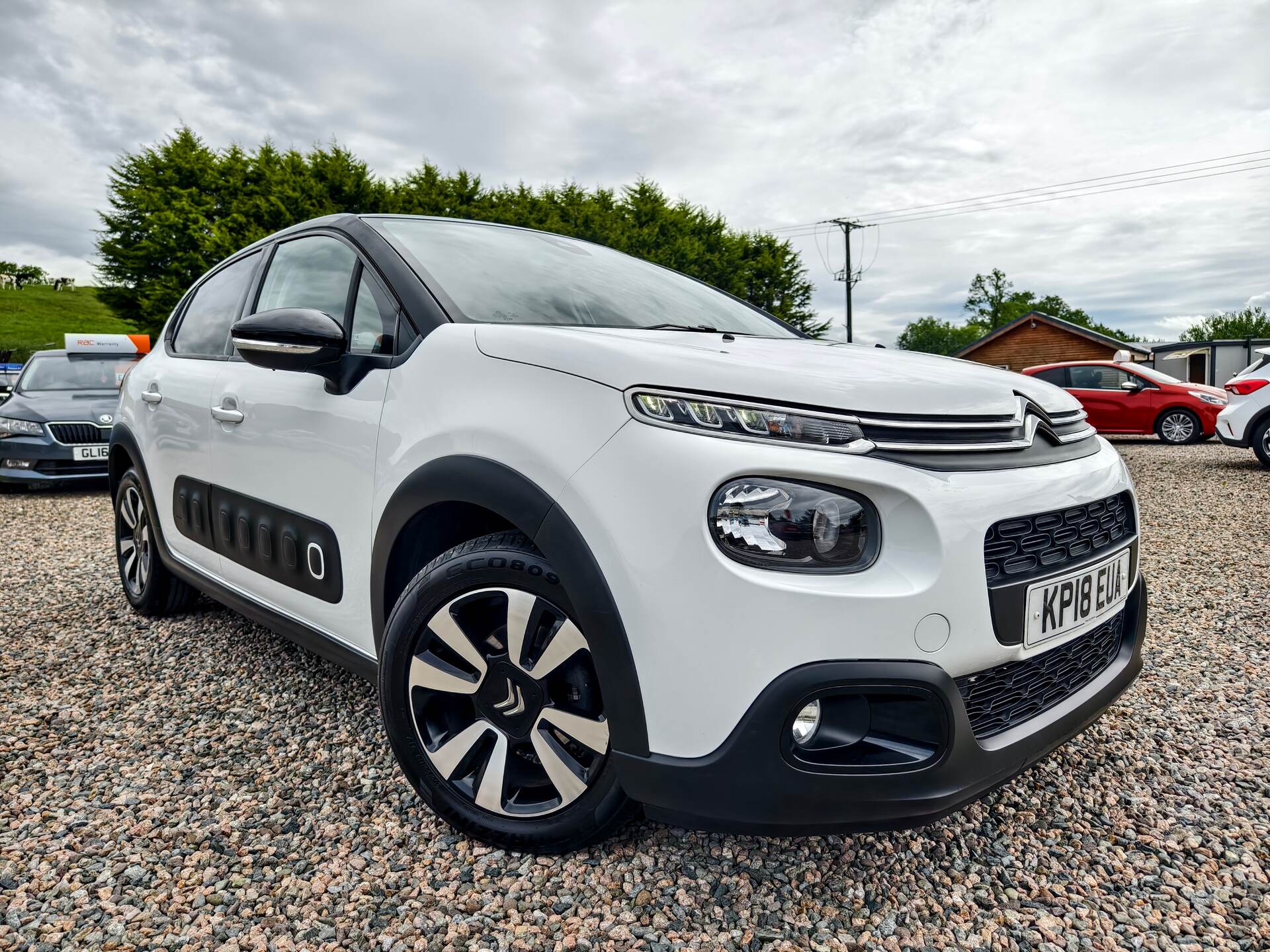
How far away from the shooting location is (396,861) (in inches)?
72.1

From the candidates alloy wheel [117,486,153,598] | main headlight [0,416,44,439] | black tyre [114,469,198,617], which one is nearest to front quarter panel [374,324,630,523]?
black tyre [114,469,198,617]

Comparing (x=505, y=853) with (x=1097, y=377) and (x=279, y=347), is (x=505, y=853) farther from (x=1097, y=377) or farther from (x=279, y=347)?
(x=1097, y=377)

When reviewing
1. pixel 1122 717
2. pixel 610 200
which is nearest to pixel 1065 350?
pixel 610 200

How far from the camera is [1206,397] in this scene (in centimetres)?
1273

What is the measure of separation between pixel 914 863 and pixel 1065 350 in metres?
37.0

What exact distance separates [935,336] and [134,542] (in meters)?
91.2

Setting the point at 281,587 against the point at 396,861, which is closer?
the point at 396,861

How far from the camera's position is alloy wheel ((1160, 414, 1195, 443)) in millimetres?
12891

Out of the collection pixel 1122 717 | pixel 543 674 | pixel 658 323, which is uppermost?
pixel 658 323

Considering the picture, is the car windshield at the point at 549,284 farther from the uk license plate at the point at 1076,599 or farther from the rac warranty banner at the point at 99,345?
the rac warranty banner at the point at 99,345

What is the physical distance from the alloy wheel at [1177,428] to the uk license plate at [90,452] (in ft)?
48.3

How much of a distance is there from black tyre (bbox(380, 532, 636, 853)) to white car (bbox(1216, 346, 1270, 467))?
33.3 ft

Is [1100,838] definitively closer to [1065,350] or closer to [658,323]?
[658,323]

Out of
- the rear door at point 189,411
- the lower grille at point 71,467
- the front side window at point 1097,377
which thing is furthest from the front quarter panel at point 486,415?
the front side window at point 1097,377
